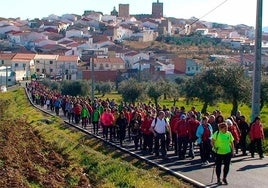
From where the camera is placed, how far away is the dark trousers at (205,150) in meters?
16.6

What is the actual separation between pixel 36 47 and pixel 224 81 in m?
110

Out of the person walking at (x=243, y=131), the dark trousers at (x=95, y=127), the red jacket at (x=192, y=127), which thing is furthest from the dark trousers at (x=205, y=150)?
the dark trousers at (x=95, y=127)

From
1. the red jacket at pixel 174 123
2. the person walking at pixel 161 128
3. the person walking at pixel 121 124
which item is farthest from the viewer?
the person walking at pixel 121 124

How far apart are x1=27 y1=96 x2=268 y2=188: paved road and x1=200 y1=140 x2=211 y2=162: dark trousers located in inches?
9.3

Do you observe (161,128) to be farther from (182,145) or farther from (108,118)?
(108,118)

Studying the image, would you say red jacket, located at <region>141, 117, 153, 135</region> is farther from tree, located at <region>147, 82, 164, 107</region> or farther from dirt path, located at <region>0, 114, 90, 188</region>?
tree, located at <region>147, 82, 164, 107</region>

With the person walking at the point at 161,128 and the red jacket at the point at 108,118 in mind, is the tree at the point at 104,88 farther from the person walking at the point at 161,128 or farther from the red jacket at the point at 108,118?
the person walking at the point at 161,128

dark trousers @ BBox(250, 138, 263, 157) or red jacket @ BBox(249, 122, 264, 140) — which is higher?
red jacket @ BBox(249, 122, 264, 140)

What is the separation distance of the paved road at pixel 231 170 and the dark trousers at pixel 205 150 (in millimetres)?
237

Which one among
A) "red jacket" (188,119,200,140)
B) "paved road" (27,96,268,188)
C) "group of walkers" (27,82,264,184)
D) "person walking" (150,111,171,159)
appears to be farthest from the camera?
"person walking" (150,111,171,159)

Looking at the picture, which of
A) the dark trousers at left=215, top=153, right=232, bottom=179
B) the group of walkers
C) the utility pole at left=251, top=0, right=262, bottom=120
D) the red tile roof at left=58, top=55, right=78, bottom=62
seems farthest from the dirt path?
the red tile roof at left=58, top=55, right=78, bottom=62

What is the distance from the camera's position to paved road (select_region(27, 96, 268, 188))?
1403 centimetres

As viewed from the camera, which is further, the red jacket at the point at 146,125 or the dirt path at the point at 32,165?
the red jacket at the point at 146,125

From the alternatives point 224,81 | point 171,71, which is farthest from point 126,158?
point 171,71
